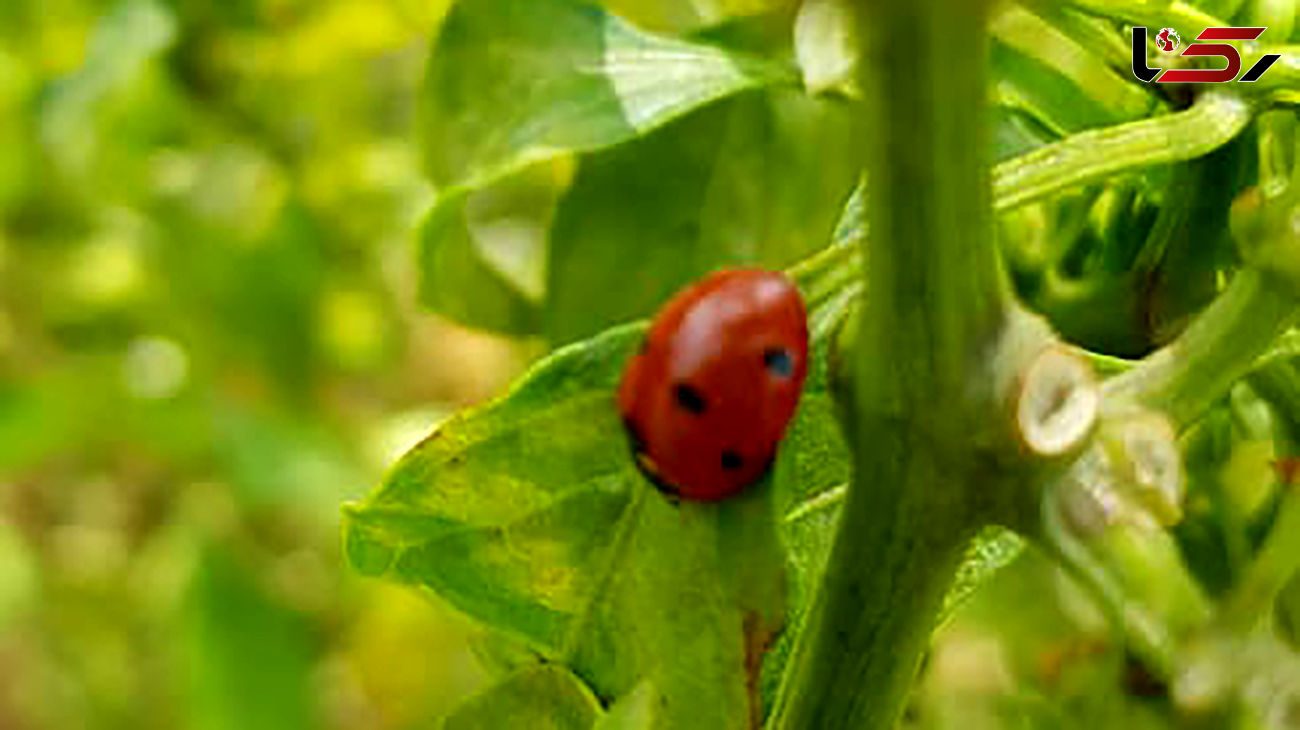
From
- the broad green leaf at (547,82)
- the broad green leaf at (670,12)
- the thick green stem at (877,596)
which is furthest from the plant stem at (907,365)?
the broad green leaf at (670,12)

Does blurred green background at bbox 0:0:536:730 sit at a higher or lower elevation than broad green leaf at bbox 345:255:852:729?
lower

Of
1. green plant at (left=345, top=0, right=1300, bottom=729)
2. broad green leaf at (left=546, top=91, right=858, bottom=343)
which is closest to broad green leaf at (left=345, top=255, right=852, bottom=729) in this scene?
green plant at (left=345, top=0, right=1300, bottom=729)

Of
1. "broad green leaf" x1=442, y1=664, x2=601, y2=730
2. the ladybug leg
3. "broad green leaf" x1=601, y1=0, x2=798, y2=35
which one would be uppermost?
the ladybug leg

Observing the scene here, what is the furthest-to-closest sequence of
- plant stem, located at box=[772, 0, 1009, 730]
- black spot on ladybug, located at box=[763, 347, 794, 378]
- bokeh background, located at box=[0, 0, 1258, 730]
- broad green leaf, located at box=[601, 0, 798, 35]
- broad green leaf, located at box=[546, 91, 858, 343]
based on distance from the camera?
bokeh background, located at box=[0, 0, 1258, 730]
broad green leaf, located at box=[601, 0, 798, 35]
broad green leaf, located at box=[546, 91, 858, 343]
black spot on ladybug, located at box=[763, 347, 794, 378]
plant stem, located at box=[772, 0, 1009, 730]

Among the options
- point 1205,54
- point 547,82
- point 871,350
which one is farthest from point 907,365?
point 547,82

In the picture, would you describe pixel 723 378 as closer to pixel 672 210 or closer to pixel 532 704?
pixel 532 704

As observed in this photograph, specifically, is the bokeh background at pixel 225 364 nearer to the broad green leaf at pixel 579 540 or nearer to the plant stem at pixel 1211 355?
the broad green leaf at pixel 579 540

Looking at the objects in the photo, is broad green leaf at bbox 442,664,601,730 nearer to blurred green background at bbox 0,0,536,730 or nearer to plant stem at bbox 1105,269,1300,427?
plant stem at bbox 1105,269,1300,427
